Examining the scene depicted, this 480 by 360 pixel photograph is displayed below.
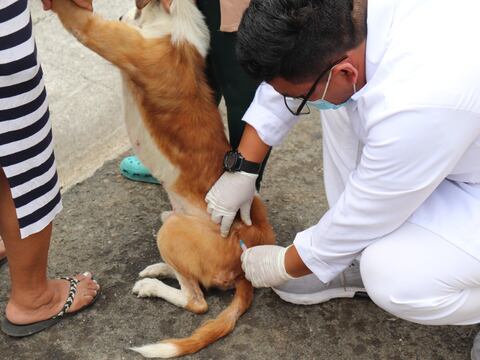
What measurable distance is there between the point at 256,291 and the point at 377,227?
2.82 ft

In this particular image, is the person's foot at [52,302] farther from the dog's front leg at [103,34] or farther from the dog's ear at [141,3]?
the dog's ear at [141,3]

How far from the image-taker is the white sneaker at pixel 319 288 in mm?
2859

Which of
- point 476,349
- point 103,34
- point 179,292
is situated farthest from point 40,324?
point 476,349

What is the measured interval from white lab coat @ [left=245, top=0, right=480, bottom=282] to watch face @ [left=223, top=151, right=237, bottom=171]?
596mm

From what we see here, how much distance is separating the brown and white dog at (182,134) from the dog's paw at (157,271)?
0.07 meters

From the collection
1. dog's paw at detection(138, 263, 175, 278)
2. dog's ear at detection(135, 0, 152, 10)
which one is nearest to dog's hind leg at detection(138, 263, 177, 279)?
dog's paw at detection(138, 263, 175, 278)

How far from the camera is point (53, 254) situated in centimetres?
311

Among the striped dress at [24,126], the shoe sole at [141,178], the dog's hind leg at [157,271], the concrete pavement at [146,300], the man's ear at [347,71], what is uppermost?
the man's ear at [347,71]

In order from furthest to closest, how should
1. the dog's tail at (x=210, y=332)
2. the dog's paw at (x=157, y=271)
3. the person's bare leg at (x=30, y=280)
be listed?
the dog's paw at (x=157, y=271) → the dog's tail at (x=210, y=332) → the person's bare leg at (x=30, y=280)

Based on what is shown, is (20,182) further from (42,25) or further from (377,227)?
(42,25)

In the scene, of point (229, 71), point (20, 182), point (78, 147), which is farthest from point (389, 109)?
point (78, 147)

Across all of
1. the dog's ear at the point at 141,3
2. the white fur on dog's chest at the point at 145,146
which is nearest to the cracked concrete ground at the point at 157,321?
the white fur on dog's chest at the point at 145,146

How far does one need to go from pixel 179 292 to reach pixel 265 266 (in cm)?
44

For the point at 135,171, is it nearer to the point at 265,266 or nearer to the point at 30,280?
the point at 30,280
